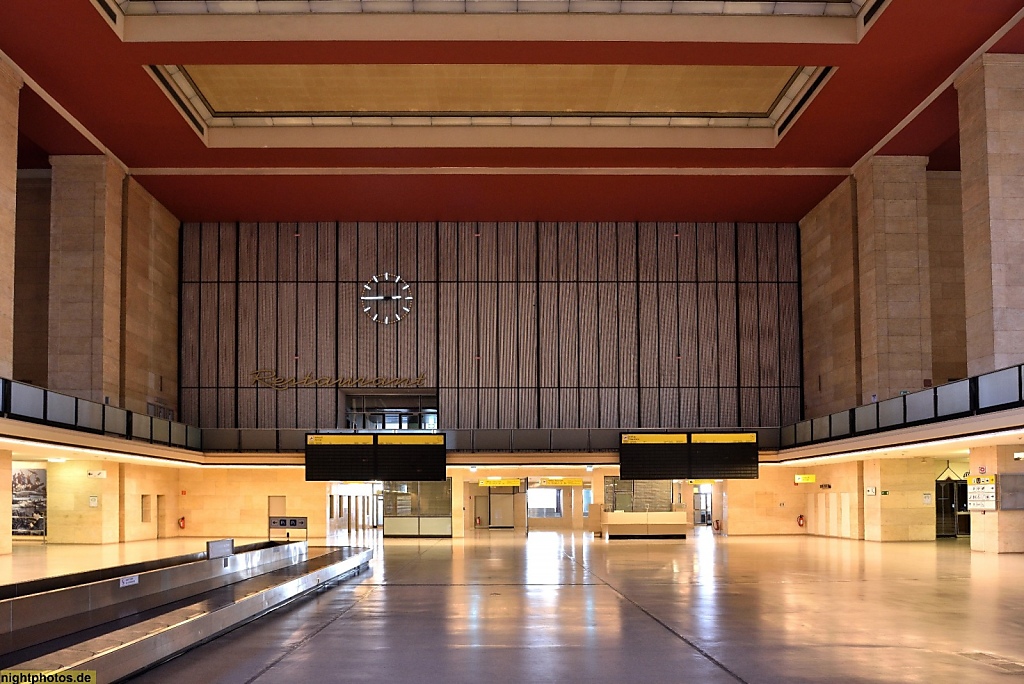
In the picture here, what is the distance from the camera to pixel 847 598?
17078 mm

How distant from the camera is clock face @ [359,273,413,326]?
1722 inches

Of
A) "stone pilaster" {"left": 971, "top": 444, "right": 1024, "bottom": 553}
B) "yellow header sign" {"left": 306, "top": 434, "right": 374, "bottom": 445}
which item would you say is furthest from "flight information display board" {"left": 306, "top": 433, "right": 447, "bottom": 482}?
"stone pilaster" {"left": 971, "top": 444, "right": 1024, "bottom": 553}

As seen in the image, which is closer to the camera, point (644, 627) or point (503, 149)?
point (644, 627)

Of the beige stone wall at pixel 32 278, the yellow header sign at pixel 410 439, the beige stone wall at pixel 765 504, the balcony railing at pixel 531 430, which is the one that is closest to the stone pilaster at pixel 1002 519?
the balcony railing at pixel 531 430

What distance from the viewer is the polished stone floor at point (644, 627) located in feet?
34.5

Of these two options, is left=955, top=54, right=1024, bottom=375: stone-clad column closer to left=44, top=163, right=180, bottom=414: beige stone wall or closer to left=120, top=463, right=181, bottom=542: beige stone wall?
left=44, top=163, right=180, bottom=414: beige stone wall

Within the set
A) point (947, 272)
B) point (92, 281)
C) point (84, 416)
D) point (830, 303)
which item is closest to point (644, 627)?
point (84, 416)

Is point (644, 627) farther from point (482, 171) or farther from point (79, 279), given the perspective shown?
point (79, 279)

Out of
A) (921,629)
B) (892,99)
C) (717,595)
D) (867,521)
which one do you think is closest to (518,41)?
(892,99)

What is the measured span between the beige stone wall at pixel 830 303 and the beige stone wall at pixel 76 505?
26.5 meters

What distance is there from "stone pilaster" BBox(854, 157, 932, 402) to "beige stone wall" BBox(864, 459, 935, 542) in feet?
8.97

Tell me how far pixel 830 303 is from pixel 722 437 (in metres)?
7.19

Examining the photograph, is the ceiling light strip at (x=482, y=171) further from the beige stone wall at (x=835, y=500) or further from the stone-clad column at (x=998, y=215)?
the beige stone wall at (x=835, y=500)

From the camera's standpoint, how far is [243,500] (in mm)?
42062
